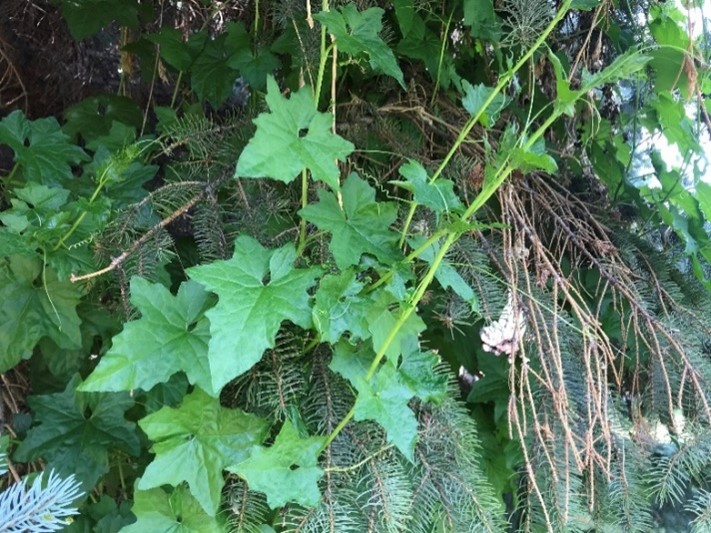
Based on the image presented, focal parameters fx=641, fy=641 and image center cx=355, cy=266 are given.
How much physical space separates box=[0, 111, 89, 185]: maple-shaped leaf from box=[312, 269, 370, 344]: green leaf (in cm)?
48

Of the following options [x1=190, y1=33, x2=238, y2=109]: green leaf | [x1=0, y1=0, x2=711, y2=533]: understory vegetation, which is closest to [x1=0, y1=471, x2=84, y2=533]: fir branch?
[x1=0, y1=0, x2=711, y2=533]: understory vegetation

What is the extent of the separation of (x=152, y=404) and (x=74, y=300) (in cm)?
17

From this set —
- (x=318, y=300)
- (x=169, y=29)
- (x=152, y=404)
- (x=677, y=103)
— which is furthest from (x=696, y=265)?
(x=169, y=29)

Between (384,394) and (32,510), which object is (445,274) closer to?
(384,394)

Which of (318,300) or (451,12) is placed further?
(451,12)

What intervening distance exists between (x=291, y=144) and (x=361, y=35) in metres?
0.17

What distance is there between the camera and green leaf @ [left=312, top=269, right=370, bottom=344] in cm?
58

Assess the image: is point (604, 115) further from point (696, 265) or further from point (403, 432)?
point (403, 432)

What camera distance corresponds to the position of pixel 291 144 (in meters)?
0.60

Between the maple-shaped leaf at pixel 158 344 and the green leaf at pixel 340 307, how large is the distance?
114mm

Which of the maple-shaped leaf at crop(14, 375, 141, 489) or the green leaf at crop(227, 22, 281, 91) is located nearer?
the maple-shaped leaf at crop(14, 375, 141, 489)

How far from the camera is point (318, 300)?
1.93 ft

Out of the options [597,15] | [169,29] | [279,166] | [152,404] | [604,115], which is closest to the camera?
[279,166]

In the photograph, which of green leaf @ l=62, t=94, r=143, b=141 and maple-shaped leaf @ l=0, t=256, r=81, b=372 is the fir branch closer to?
maple-shaped leaf @ l=0, t=256, r=81, b=372
